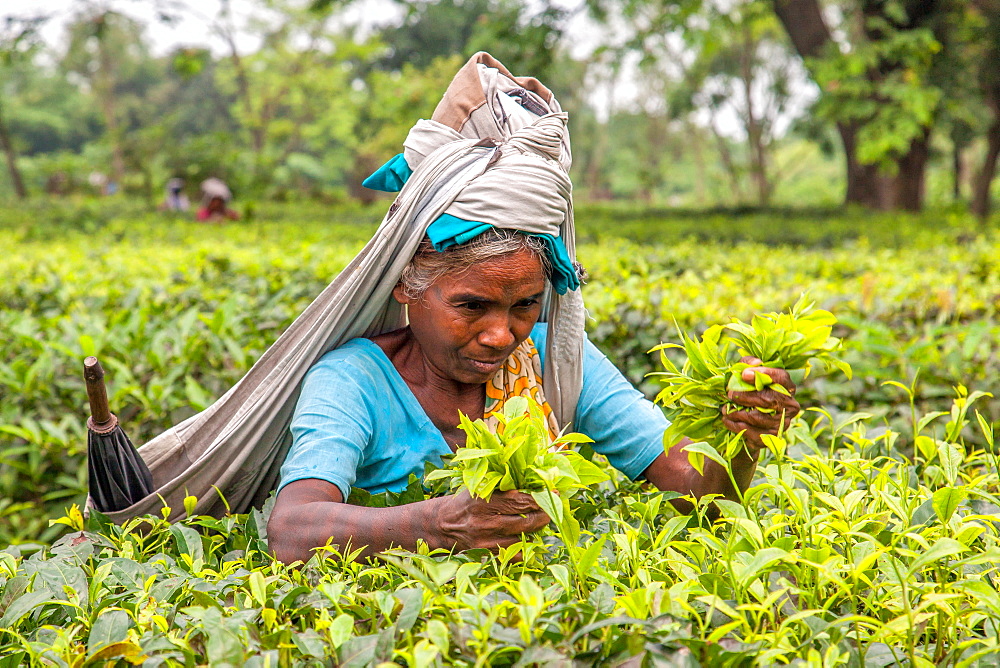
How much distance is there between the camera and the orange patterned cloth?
1.76m

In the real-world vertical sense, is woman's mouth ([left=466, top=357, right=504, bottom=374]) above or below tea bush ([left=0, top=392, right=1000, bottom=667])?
above

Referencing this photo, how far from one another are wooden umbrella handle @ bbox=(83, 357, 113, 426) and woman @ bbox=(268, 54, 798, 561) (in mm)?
423

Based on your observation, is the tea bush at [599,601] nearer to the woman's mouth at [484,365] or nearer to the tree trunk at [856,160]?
the woman's mouth at [484,365]

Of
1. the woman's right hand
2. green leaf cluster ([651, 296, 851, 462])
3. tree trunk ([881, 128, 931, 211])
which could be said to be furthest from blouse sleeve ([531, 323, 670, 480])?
tree trunk ([881, 128, 931, 211])

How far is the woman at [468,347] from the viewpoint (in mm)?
1503

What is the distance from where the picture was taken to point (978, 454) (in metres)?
1.54

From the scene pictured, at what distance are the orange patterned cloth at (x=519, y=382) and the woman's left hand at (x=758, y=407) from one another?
1.63ft

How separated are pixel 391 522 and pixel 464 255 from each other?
1.74ft

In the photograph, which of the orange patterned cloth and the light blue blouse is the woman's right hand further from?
the orange patterned cloth

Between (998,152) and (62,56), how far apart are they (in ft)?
127

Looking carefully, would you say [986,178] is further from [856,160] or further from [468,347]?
[468,347]

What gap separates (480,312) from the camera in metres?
1.60

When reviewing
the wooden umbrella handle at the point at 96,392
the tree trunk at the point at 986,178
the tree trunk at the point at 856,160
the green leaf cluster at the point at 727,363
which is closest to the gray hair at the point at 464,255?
the green leaf cluster at the point at 727,363

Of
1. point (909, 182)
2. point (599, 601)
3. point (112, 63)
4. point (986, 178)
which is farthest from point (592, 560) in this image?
point (112, 63)
